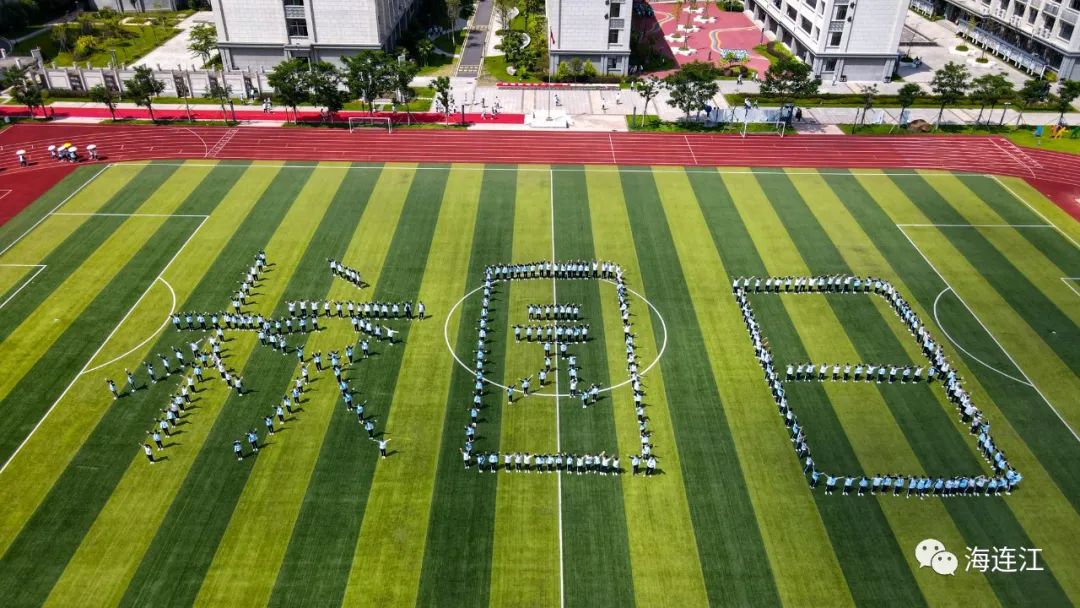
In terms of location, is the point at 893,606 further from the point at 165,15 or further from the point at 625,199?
the point at 165,15

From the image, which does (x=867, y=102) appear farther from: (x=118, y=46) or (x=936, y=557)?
(x=118, y=46)

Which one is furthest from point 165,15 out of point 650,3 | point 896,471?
point 896,471

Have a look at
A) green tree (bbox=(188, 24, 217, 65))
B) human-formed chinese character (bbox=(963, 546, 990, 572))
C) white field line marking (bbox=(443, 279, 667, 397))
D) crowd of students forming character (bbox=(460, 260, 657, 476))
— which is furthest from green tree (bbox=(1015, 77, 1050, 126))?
green tree (bbox=(188, 24, 217, 65))

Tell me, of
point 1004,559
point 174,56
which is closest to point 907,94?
point 1004,559

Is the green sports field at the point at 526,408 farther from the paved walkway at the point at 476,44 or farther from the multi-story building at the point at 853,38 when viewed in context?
the paved walkway at the point at 476,44

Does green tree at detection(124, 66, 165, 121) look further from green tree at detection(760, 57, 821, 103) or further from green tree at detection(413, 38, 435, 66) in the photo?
green tree at detection(760, 57, 821, 103)
